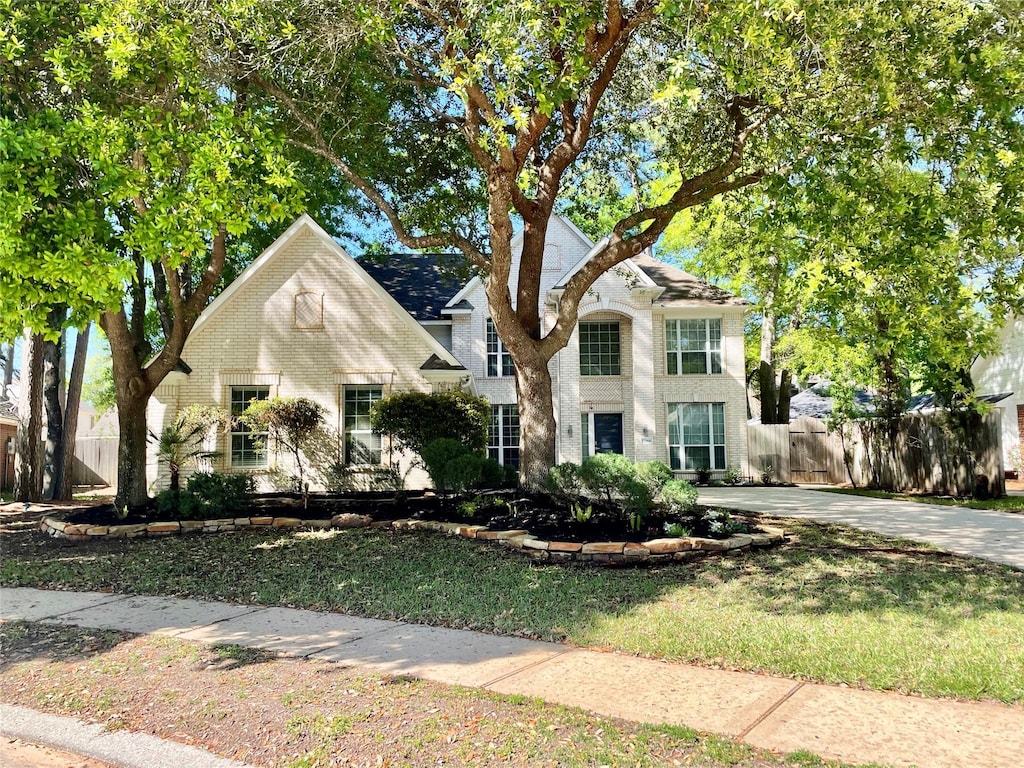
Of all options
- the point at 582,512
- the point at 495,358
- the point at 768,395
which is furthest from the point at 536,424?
the point at 768,395

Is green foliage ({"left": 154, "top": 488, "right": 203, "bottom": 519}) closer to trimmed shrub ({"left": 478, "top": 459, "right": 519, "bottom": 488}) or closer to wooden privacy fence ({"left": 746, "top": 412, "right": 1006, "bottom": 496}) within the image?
trimmed shrub ({"left": 478, "top": 459, "right": 519, "bottom": 488})

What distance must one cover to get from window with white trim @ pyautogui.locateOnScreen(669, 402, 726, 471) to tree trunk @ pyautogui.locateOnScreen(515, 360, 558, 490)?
12.8 m

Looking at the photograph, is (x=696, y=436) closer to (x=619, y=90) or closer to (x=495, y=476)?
(x=495, y=476)

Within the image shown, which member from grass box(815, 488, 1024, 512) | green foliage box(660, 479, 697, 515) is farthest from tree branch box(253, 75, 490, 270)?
grass box(815, 488, 1024, 512)

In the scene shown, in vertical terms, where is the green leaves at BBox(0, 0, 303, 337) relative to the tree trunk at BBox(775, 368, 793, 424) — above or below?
above

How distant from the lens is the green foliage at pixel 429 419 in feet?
47.4

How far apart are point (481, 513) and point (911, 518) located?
7.86 meters

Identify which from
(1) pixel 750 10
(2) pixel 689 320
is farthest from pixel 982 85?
(2) pixel 689 320

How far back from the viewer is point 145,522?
37.7 ft

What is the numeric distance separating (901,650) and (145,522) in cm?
1057

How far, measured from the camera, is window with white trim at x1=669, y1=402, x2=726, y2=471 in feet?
76.8

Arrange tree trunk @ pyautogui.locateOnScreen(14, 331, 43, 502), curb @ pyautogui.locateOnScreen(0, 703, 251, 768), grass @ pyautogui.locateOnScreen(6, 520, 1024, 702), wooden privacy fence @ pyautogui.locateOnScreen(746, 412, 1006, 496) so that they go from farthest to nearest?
1. tree trunk @ pyautogui.locateOnScreen(14, 331, 43, 502)
2. wooden privacy fence @ pyautogui.locateOnScreen(746, 412, 1006, 496)
3. grass @ pyautogui.locateOnScreen(6, 520, 1024, 702)
4. curb @ pyautogui.locateOnScreen(0, 703, 251, 768)

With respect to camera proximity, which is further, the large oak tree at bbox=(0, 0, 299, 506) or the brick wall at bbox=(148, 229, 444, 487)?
the brick wall at bbox=(148, 229, 444, 487)

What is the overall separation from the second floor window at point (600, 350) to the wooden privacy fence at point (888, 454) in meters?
5.40
